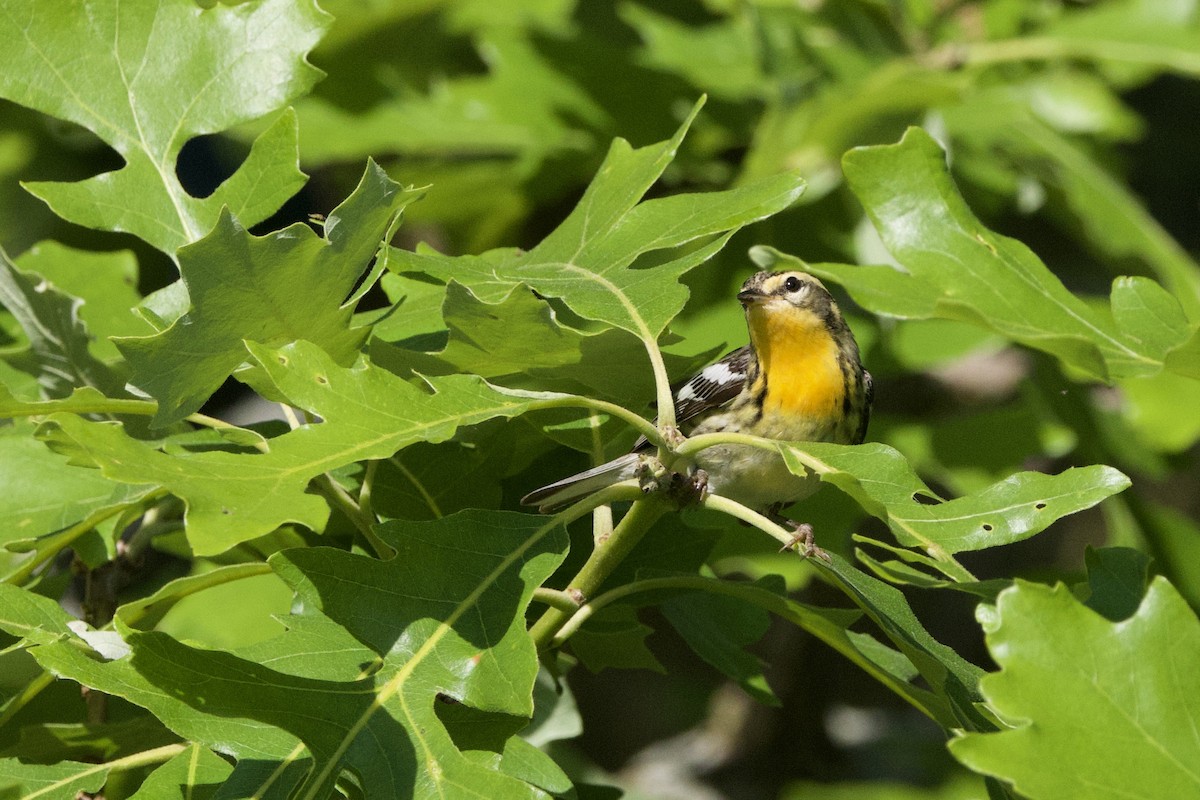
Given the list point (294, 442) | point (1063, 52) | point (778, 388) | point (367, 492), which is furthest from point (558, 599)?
point (1063, 52)

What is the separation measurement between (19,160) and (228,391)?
46.3 inches

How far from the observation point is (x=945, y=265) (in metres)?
2.04

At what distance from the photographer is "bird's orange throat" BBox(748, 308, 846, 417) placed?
2986 millimetres

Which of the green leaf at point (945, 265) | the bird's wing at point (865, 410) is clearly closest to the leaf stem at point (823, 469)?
the green leaf at point (945, 265)

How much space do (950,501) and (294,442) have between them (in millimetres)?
806

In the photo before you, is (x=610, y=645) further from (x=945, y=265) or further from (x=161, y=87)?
(x=161, y=87)

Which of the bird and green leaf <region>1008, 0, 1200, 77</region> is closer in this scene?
the bird

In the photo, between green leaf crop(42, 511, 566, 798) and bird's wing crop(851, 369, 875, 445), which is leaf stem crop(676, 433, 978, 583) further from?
bird's wing crop(851, 369, 875, 445)

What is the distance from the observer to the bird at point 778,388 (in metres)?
2.81

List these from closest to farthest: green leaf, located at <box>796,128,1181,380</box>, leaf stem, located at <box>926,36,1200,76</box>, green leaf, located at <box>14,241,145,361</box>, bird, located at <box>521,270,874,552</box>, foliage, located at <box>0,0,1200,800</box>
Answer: foliage, located at <box>0,0,1200,800</box> < green leaf, located at <box>796,128,1181,380</box> < green leaf, located at <box>14,241,145,361</box> < bird, located at <box>521,270,874,552</box> < leaf stem, located at <box>926,36,1200,76</box>

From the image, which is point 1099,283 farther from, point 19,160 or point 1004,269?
point 19,160

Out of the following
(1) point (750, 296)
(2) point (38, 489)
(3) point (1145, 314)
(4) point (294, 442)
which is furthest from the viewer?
(1) point (750, 296)

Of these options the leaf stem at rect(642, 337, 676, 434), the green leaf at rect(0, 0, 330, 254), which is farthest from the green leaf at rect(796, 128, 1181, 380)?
the green leaf at rect(0, 0, 330, 254)

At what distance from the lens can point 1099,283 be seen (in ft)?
18.4
